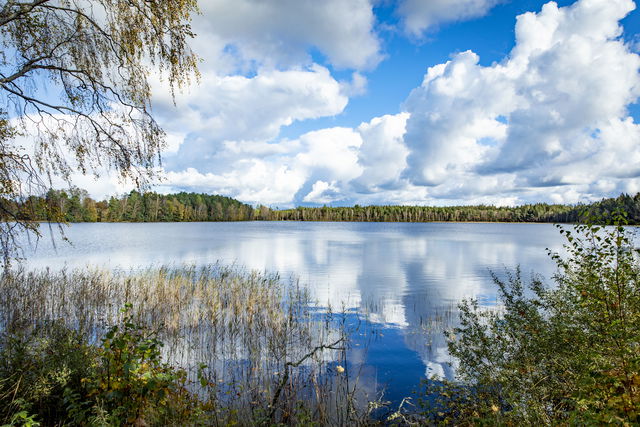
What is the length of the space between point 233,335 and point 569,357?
30.0 feet

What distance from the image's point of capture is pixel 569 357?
5984 mm

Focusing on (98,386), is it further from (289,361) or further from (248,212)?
(248,212)

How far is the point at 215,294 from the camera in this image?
46.4 feet

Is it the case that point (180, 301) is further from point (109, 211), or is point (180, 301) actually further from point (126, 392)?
point (109, 211)

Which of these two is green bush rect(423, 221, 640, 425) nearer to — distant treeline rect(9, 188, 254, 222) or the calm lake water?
the calm lake water

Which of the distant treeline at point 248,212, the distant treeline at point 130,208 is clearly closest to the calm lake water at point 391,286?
the distant treeline at point 130,208

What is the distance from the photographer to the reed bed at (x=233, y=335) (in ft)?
22.1

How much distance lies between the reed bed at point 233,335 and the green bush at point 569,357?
227cm

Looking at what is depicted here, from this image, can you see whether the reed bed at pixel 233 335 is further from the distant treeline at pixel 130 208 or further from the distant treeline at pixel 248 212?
the distant treeline at pixel 248 212

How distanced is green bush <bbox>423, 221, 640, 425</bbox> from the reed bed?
227cm

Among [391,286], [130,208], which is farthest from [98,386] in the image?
[130,208]

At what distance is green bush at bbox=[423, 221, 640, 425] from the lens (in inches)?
143

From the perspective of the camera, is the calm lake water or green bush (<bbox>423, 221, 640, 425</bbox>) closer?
green bush (<bbox>423, 221, 640, 425</bbox>)

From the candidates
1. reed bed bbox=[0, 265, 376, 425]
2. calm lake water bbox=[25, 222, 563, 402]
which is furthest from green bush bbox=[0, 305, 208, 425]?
calm lake water bbox=[25, 222, 563, 402]
